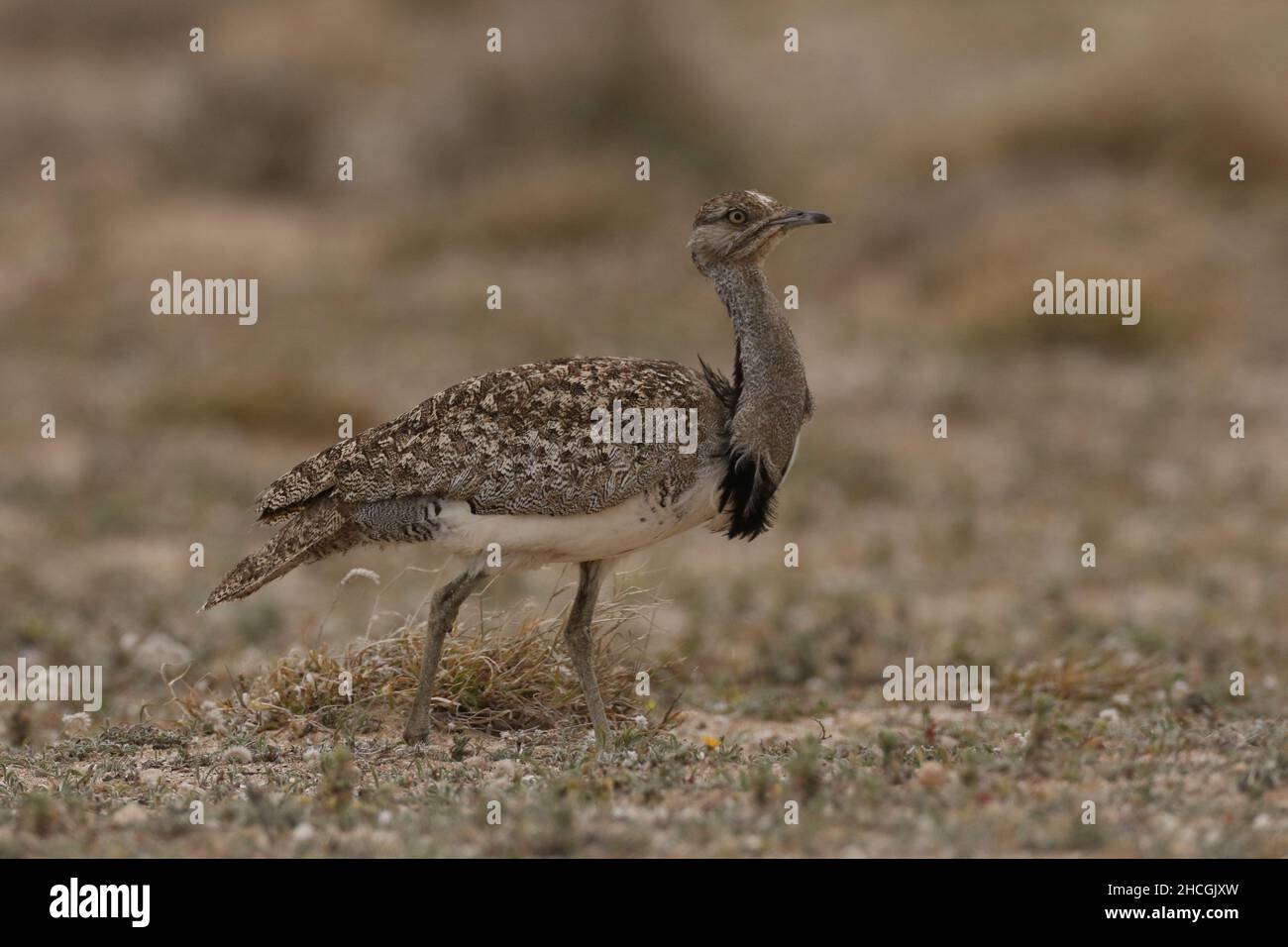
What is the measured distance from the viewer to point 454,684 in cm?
658

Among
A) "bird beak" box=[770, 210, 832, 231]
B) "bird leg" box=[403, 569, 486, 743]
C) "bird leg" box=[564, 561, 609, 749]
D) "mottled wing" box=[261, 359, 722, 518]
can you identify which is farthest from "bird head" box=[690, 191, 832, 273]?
"bird leg" box=[403, 569, 486, 743]

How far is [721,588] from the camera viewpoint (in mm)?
10336

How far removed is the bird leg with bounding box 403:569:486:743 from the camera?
19.9 ft

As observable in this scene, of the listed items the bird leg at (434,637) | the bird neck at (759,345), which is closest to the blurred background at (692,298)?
the bird leg at (434,637)

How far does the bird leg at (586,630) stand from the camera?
629 cm

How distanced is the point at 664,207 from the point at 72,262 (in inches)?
279

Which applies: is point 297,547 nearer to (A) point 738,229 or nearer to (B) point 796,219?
(A) point 738,229

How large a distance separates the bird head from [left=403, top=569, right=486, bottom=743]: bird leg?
1448 millimetres

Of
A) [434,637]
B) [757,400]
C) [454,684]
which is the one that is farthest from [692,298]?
[434,637]

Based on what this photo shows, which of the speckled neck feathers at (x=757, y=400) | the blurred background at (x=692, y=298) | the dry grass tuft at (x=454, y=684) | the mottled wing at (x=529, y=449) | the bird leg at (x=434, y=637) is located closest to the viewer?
the mottled wing at (x=529, y=449)

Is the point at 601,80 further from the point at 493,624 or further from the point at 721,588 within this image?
the point at 493,624

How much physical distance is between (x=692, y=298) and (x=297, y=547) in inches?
481

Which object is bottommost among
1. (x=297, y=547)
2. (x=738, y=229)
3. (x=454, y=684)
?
(x=454, y=684)

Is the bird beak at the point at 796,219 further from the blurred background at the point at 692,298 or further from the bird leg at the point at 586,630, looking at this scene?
the blurred background at the point at 692,298
